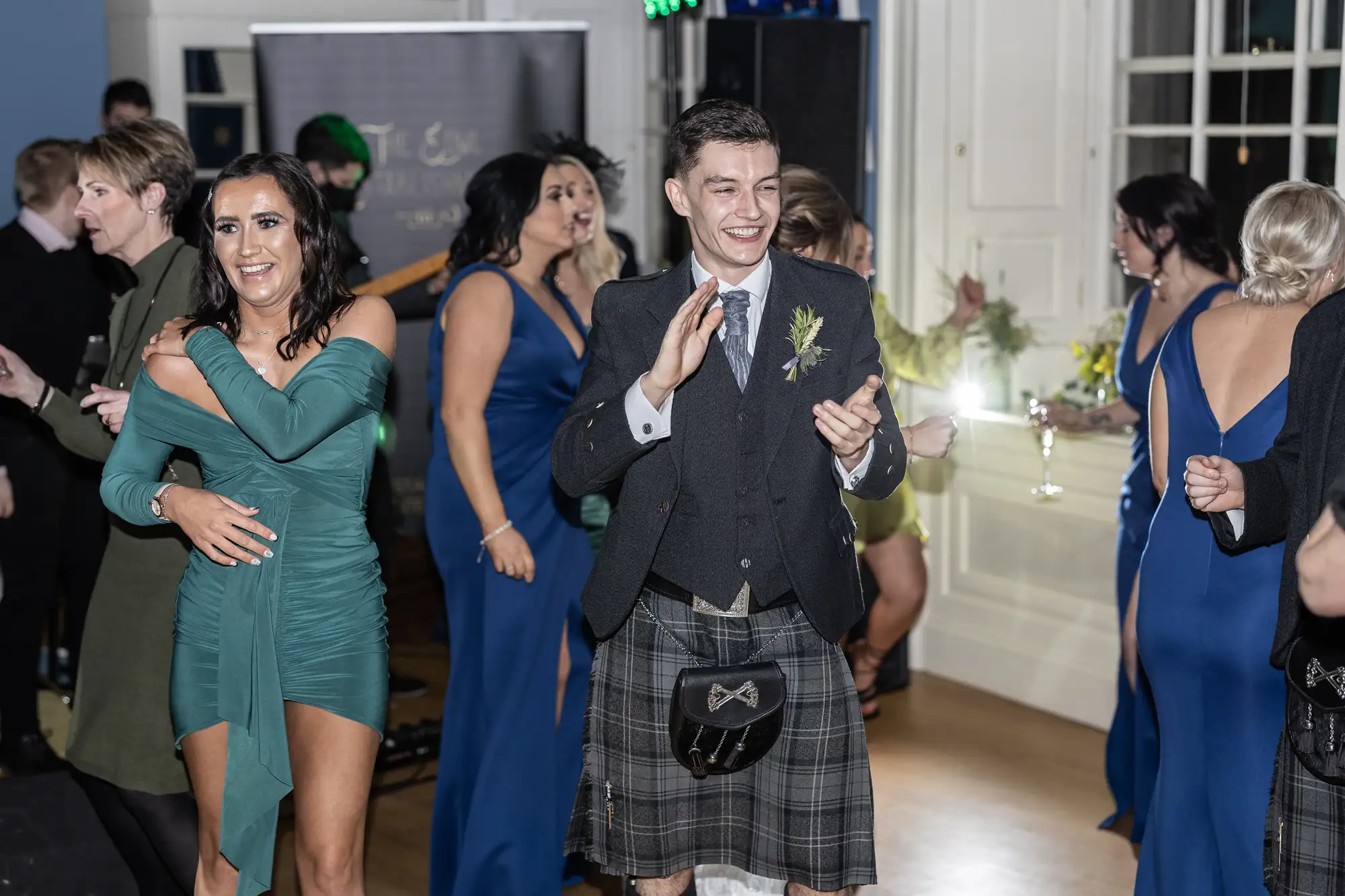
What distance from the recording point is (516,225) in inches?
147

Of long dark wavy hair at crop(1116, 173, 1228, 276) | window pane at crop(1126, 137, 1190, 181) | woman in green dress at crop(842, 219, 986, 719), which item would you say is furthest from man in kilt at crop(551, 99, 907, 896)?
window pane at crop(1126, 137, 1190, 181)

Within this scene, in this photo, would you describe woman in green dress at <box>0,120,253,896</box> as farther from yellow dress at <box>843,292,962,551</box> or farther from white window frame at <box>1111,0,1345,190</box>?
white window frame at <box>1111,0,1345,190</box>

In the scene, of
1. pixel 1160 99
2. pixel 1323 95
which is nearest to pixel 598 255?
pixel 1160 99

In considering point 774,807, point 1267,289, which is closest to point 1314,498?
point 1267,289

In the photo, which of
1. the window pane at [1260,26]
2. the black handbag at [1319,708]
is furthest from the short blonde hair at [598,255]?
the black handbag at [1319,708]

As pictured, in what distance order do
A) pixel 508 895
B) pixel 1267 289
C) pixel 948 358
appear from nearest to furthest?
pixel 1267 289, pixel 508 895, pixel 948 358

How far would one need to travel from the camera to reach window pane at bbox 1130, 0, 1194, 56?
17.1 ft

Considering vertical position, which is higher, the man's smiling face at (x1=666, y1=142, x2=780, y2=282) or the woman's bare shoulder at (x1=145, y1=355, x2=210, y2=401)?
the man's smiling face at (x1=666, y1=142, x2=780, y2=282)

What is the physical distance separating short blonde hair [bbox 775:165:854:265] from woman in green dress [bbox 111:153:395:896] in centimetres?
116

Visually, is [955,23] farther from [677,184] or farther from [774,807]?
[774,807]

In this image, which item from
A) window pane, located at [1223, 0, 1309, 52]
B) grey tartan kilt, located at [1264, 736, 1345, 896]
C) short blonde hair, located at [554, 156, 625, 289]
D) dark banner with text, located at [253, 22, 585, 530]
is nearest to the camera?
grey tartan kilt, located at [1264, 736, 1345, 896]

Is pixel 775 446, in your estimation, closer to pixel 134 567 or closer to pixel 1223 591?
pixel 1223 591

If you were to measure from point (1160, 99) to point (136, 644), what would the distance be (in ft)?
12.9

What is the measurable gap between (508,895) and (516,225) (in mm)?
1620
